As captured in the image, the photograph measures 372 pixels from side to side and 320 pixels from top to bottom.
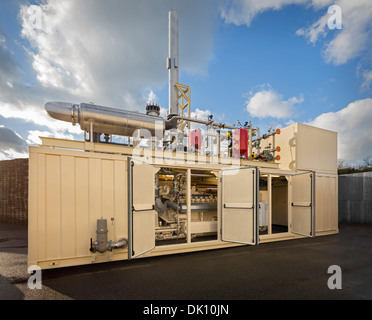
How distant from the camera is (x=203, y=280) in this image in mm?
3879

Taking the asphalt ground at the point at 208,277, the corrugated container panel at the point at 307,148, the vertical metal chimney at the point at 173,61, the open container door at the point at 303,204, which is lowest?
the asphalt ground at the point at 208,277

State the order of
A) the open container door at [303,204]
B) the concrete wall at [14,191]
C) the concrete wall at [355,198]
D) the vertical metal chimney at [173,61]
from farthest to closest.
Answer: the concrete wall at [355,198], the concrete wall at [14,191], the vertical metal chimney at [173,61], the open container door at [303,204]

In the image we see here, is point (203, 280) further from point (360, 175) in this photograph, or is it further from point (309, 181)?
point (360, 175)

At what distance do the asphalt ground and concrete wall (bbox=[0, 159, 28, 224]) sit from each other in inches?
210

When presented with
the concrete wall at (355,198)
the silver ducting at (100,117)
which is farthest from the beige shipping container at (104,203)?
the concrete wall at (355,198)

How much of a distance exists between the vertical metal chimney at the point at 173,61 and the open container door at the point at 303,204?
558 centimetres

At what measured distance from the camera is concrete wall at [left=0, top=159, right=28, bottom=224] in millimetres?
10180

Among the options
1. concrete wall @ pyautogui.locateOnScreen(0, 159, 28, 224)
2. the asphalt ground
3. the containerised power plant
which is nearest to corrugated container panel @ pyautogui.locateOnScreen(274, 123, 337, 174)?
the containerised power plant

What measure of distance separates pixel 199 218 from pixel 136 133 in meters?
3.79

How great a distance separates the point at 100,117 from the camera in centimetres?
496

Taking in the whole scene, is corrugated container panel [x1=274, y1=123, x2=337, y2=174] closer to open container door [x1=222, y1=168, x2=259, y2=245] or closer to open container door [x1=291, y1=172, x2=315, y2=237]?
open container door [x1=291, y1=172, x2=315, y2=237]

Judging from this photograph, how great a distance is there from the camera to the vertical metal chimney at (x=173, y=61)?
8086mm

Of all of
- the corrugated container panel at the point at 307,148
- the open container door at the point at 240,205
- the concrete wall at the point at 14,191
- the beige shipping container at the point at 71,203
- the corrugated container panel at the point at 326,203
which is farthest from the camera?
the concrete wall at the point at 14,191

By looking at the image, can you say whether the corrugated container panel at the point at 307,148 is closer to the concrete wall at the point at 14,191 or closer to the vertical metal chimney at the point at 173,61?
the vertical metal chimney at the point at 173,61
